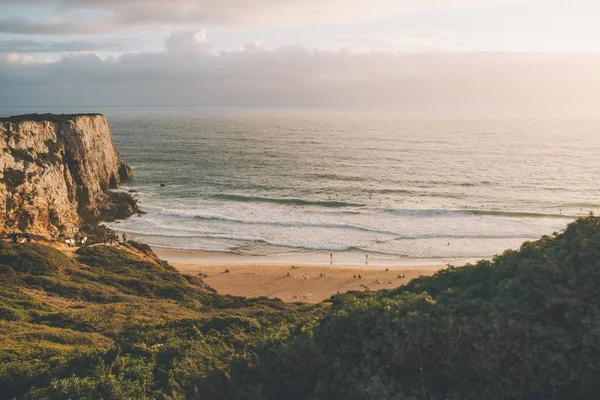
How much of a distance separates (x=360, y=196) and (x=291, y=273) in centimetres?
2635

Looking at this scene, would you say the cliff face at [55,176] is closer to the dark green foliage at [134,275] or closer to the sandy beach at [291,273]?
the dark green foliage at [134,275]

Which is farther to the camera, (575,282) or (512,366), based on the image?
(575,282)

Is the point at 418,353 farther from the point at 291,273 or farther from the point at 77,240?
the point at 77,240

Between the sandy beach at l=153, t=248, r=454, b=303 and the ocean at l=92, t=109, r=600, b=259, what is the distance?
1.75m

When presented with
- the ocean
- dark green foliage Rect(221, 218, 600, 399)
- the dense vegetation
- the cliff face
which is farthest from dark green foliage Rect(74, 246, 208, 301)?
dark green foliage Rect(221, 218, 600, 399)

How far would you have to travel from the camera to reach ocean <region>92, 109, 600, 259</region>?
1715 inches

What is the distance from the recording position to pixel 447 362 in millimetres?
6996

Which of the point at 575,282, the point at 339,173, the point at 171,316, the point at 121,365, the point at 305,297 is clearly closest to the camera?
the point at 575,282

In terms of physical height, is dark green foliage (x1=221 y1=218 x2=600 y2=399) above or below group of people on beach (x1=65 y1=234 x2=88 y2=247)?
above

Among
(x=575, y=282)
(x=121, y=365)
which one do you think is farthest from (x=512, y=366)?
(x=121, y=365)

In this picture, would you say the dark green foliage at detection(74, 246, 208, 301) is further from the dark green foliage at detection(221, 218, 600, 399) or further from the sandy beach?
the dark green foliage at detection(221, 218, 600, 399)

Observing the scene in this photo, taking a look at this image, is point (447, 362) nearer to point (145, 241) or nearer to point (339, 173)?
point (145, 241)

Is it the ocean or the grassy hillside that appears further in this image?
the ocean

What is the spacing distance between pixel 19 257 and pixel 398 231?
31784mm
